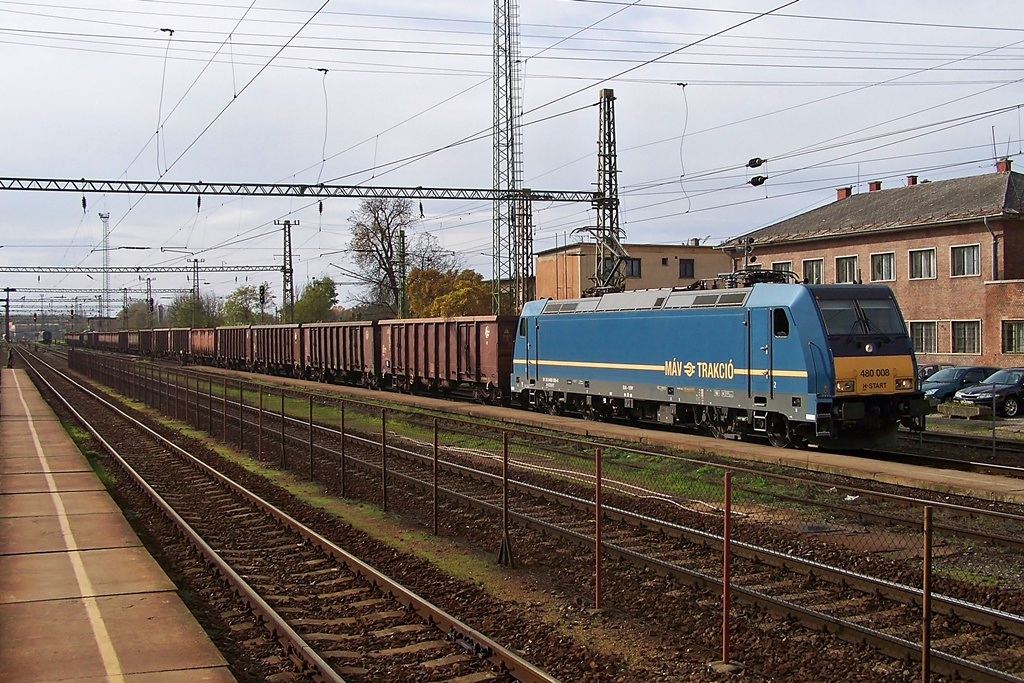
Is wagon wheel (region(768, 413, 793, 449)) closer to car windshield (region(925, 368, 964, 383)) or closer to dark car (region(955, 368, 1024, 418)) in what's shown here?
dark car (region(955, 368, 1024, 418))

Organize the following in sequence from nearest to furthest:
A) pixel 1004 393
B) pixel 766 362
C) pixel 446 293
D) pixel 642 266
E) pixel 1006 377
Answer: pixel 766 362 → pixel 1004 393 → pixel 1006 377 → pixel 642 266 → pixel 446 293

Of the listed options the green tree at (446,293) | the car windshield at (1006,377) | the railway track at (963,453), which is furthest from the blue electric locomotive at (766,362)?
the green tree at (446,293)

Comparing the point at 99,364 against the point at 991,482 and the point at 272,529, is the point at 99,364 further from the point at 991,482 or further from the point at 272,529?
the point at 991,482

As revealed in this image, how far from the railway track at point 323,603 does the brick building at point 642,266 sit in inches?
1784

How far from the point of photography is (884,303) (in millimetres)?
18109

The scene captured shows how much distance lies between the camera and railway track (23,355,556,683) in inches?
303

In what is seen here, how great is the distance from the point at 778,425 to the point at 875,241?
28.9 metres

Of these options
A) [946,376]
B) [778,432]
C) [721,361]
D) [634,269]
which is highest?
[634,269]

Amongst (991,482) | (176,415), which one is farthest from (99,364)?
(991,482)

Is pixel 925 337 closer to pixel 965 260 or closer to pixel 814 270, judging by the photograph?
pixel 965 260

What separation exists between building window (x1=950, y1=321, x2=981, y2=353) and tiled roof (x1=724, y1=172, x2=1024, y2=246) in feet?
14.9

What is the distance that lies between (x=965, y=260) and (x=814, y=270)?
27.0 feet

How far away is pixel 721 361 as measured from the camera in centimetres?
1920

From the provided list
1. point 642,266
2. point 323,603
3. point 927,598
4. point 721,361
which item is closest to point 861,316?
point 721,361
